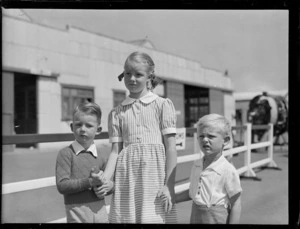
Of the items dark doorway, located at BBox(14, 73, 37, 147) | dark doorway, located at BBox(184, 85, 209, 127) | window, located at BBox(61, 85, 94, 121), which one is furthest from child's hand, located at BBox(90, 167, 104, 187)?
dark doorway, located at BBox(184, 85, 209, 127)

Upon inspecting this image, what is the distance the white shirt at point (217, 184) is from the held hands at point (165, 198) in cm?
16

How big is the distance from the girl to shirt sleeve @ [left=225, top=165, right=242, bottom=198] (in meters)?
0.31

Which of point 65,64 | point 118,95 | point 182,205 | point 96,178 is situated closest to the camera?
point 96,178

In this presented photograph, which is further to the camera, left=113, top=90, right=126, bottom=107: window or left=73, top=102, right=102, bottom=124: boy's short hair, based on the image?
left=113, top=90, right=126, bottom=107: window

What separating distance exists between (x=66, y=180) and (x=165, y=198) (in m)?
0.58

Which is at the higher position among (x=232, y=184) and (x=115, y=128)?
(x=115, y=128)

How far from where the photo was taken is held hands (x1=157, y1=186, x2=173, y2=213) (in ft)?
6.26

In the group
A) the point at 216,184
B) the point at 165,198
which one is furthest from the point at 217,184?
the point at 165,198

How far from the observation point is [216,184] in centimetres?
194

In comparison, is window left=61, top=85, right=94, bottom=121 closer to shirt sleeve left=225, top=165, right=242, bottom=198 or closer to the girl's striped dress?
the girl's striped dress

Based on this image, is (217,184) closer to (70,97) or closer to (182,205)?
(182,205)

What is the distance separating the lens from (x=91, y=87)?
1220cm
